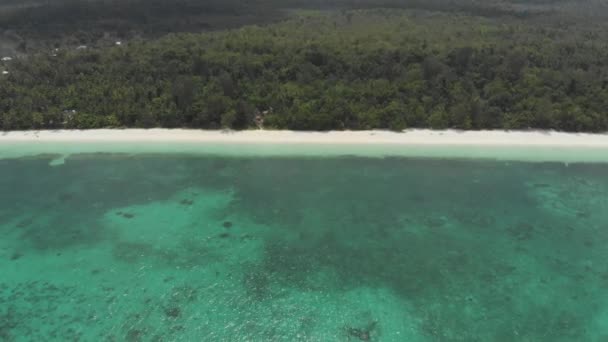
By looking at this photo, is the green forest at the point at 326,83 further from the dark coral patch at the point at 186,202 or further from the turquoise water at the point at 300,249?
the dark coral patch at the point at 186,202

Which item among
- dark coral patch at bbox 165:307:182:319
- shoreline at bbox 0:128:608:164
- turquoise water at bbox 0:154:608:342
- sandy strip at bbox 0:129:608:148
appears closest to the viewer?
turquoise water at bbox 0:154:608:342

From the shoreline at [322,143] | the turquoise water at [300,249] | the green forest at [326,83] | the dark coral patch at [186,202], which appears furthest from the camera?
the green forest at [326,83]

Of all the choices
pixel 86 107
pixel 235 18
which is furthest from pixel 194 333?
pixel 235 18

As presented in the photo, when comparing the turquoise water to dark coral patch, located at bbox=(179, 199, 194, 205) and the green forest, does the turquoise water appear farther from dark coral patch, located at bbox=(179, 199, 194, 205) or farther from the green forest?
the green forest

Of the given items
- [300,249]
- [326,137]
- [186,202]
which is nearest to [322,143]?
[326,137]

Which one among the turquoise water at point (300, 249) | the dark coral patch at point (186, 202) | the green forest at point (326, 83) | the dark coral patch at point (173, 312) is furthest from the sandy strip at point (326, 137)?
the dark coral patch at point (173, 312)

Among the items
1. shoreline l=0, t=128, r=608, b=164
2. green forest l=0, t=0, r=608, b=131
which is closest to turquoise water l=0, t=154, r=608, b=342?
shoreline l=0, t=128, r=608, b=164
